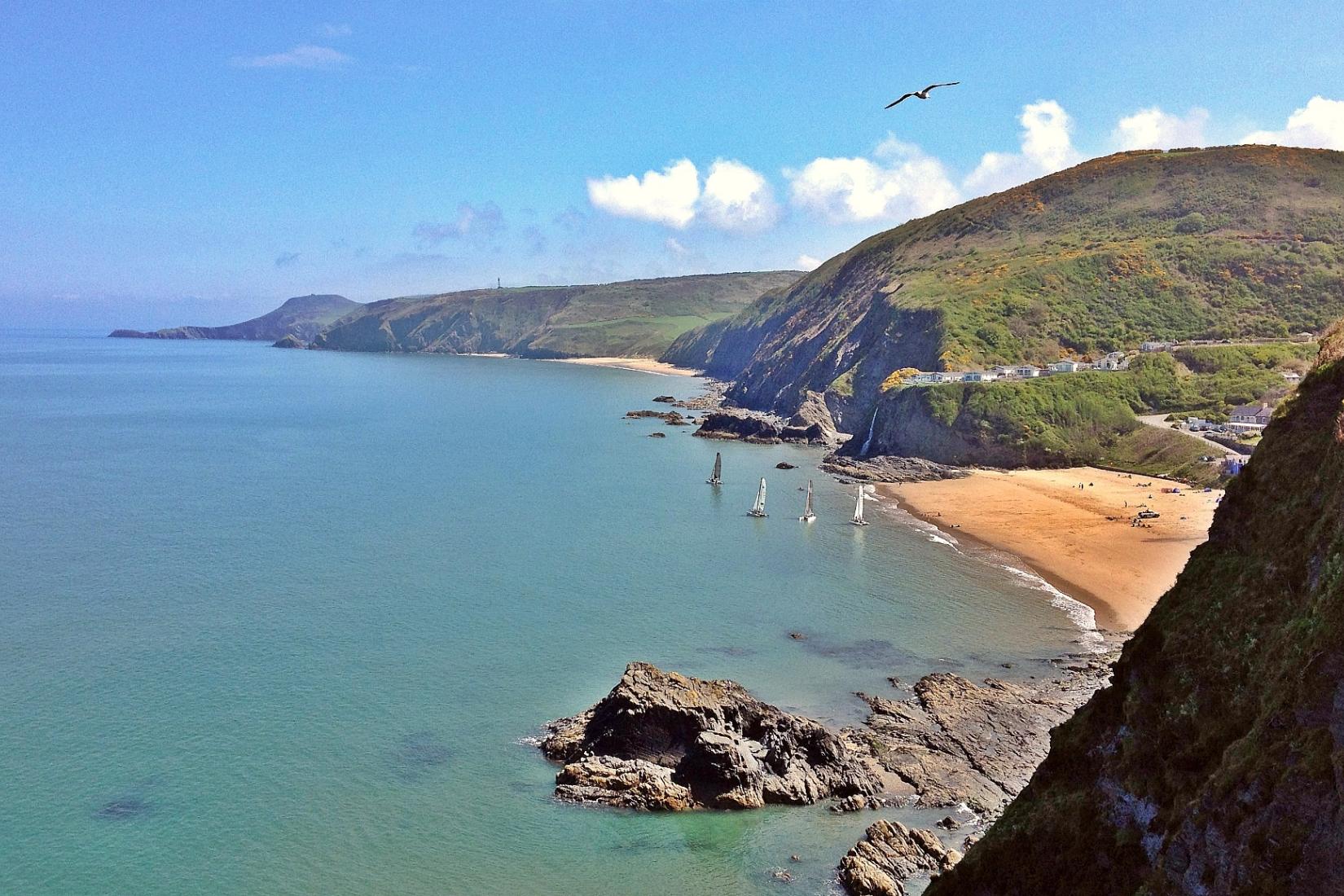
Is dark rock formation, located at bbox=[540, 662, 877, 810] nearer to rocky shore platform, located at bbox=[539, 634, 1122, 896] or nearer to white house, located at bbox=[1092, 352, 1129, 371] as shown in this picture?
rocky shore platform, located at bbox=[539, 634, 1122, 896]

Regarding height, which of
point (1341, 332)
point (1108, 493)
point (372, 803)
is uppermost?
point (1341, 332)

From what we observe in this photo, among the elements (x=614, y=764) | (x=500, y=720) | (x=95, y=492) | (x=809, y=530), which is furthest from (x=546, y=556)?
(x=95, y=492)

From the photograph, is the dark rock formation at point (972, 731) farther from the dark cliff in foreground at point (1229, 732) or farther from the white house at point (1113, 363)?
the white house at point (1113, 363)

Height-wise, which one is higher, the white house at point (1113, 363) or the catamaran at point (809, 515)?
the white house at point (1113, 363)

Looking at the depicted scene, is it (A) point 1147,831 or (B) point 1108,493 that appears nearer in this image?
(A) point 1147,831

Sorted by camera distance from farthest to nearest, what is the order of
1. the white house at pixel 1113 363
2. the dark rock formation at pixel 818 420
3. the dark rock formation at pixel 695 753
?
1. the dark rock formation at pixel 818 420
2. the white house at pixel 1113 363
3. the dark rock formation at pixel 695 753

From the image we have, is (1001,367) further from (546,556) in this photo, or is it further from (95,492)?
(95,492)

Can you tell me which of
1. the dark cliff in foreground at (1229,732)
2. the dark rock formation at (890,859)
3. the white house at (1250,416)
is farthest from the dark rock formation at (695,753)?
the white house at (1250,416)

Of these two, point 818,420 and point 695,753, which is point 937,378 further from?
point 695,753
